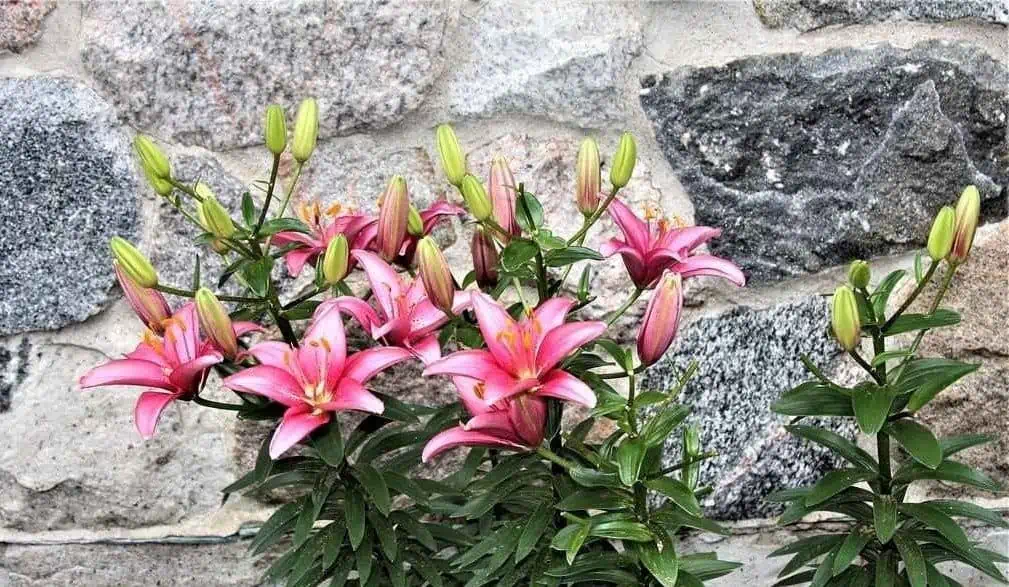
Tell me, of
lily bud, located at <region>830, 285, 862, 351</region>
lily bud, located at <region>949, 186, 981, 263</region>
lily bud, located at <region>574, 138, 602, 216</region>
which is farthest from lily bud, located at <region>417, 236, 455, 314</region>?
lily bud, located at <region>949, 186, 981, 263</region>

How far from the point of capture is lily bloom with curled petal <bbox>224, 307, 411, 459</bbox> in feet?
3.01

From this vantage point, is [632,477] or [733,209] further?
[733,209]

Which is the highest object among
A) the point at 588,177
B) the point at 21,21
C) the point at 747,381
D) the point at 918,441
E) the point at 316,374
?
the point at 21,21

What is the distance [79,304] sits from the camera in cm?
130

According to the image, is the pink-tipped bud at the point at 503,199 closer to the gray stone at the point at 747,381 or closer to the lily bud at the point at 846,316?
the lily bud at the point at 846,316

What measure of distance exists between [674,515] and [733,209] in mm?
452

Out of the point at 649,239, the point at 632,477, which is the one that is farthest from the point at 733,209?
the point at 632,477

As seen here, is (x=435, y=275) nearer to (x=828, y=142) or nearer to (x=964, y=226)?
(x=964, y=226)

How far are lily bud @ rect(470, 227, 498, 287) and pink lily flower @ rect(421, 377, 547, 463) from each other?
13 centimetres

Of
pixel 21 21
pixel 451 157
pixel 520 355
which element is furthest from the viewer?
pixel 21 21

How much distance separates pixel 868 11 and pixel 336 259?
67cm

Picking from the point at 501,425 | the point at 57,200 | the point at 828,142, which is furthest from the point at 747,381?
the point at 57,200

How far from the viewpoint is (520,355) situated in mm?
891

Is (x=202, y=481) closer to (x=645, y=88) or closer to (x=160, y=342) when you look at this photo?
(x=160, y=342)
